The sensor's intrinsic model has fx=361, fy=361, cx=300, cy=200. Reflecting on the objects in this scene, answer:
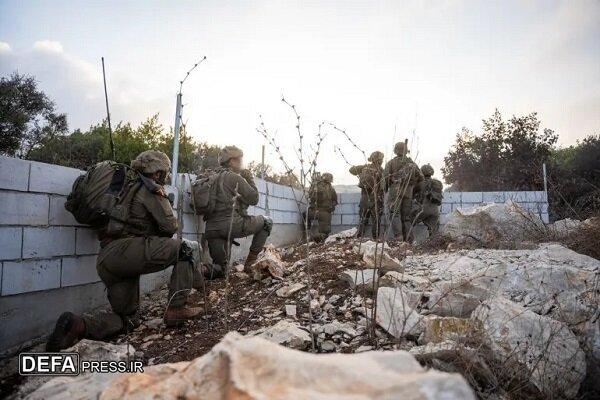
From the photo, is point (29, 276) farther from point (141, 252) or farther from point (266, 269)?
point (266, 269)

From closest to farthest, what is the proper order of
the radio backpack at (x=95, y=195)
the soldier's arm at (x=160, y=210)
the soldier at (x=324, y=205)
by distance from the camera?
1. the radio backpack at (x=95, y=195)
2. the soldier's arm at (x=160, y=210)
3. the soldier at (x=324, y=205)

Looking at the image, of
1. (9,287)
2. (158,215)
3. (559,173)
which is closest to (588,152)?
(559,173)

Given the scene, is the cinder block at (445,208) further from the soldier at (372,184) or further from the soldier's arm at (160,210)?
the soldier's arm at (160,210)

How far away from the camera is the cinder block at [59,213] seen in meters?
2.72

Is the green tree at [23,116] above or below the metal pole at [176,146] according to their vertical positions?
above

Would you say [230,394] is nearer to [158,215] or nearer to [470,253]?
[158,215]

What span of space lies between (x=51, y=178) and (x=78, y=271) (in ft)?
2.56

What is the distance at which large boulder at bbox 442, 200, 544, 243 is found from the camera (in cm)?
567

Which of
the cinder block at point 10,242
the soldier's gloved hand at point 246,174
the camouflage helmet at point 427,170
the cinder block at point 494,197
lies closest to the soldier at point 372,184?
the camouflage helmet at point 427,170

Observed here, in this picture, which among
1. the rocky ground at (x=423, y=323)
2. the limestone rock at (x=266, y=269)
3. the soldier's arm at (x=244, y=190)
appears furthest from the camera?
the soldier's arm at (x=244, y=190)

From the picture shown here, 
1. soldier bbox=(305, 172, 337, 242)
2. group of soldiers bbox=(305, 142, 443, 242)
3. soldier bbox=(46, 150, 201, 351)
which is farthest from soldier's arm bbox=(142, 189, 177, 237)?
soldier bbox=(305, 172, 337, 242)

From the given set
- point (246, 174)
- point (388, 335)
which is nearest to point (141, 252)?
point (388, 335)

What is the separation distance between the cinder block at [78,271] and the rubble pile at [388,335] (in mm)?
582

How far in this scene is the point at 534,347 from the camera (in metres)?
1.75
